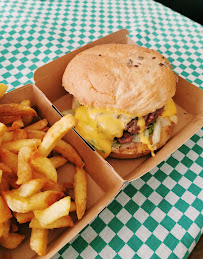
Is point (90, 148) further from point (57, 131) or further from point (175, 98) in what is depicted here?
point (175, 98)

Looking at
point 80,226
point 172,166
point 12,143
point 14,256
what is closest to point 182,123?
point 172,166

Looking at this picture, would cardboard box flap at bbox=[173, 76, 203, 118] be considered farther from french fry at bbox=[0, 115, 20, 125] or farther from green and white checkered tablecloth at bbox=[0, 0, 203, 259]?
french fry at bbox=[0, 115, 20, 125]

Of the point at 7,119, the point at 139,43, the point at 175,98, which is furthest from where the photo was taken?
the point at 139,43

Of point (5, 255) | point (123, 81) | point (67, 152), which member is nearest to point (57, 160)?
point (67, 152)

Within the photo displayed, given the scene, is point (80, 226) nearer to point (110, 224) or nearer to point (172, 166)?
point (110, 224)

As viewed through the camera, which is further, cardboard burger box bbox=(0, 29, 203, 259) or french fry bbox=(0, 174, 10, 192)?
cardboard burger box bbox=(0, 29, 203, 259)

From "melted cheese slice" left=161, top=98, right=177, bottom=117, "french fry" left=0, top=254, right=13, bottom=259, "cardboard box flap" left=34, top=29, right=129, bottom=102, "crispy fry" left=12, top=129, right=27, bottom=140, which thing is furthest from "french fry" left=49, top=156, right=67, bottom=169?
"melted cheese slice" left=161, top=98, right=177, bottom=117
